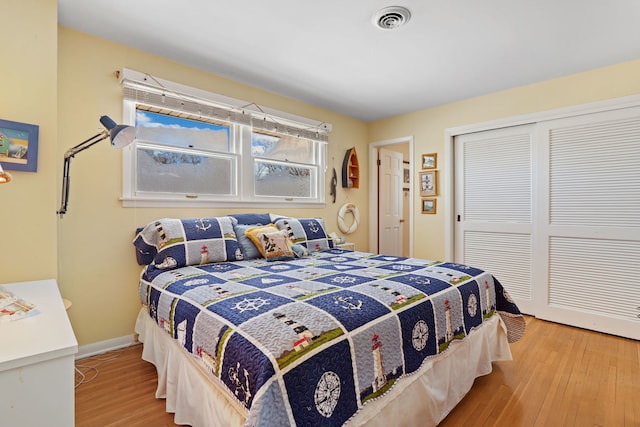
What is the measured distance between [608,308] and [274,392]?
3350mm

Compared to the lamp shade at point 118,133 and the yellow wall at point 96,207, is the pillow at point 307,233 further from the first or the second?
the lamp shade at point 118,133

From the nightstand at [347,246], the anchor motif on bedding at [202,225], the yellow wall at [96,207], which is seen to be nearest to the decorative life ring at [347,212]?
the nightstand at [347,246]

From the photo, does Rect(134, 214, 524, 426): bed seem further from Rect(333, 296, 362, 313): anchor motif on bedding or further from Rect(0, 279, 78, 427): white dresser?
Rect(0, 279, 78, 427): white dresser

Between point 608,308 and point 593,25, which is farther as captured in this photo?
point 608,308

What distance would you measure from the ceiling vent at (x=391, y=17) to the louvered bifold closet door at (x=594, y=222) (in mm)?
2047

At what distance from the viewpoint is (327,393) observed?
1057 millimetres

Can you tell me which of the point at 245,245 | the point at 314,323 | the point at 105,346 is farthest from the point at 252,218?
the point at 314,323

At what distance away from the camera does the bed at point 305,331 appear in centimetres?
104

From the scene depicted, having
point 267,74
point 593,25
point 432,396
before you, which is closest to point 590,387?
point 432,396

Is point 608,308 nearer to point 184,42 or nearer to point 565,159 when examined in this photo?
point 565,159

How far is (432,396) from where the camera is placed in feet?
5.00

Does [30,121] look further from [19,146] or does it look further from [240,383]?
[240,383]

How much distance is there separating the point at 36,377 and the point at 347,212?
369 centimetres

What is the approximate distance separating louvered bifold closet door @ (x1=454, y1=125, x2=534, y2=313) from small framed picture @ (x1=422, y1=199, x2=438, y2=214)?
0.84ft
